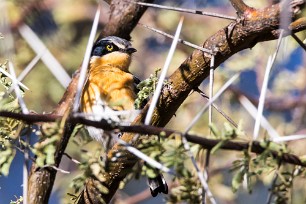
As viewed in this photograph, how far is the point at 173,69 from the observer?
4.61 metres

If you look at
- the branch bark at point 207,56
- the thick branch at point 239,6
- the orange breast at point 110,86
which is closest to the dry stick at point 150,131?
the branch bark at point 207,56

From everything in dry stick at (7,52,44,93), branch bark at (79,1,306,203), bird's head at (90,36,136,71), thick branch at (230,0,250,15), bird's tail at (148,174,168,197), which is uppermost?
bird's head at (90,36,136,71)

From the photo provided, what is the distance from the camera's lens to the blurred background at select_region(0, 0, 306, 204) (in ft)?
12.4

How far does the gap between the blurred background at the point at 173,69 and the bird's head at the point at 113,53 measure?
29 centimetres

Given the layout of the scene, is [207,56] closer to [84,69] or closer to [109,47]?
[84,69]

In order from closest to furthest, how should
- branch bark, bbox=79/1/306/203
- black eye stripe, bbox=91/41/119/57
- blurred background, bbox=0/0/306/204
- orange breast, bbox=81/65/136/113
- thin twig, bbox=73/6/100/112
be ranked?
1. thin twig, bbox=73/6/100/112
2. branch bark, bbox=79/1/306/203
3. orange breast, bbox=81/65/136/113
4. blurred background, bbox=0/0/306/204
5. black eye stripe, bbox=91/41/119/57

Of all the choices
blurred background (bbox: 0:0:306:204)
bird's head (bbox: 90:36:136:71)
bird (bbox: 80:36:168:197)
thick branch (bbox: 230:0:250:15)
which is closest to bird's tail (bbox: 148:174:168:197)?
bird (bbox: 80:36:168:197)

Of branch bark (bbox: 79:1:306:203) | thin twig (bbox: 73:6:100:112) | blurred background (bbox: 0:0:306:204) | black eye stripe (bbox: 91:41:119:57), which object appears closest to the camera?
thin twig (bbox: 73:6:100:112)

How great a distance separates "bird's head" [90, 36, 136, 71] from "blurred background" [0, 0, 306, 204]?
11.4 inches

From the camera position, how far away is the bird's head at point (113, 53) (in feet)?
13.1

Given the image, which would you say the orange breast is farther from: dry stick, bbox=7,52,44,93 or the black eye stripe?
dry stick, bbox=7,52,44,93

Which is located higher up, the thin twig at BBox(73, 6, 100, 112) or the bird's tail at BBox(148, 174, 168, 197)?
the thin twig at BBox(73, 6, 100, 112)

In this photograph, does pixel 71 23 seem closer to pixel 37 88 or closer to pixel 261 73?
pixel 37 88

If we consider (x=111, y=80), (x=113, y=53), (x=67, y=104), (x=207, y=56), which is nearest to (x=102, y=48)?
(x=113, y=53)
